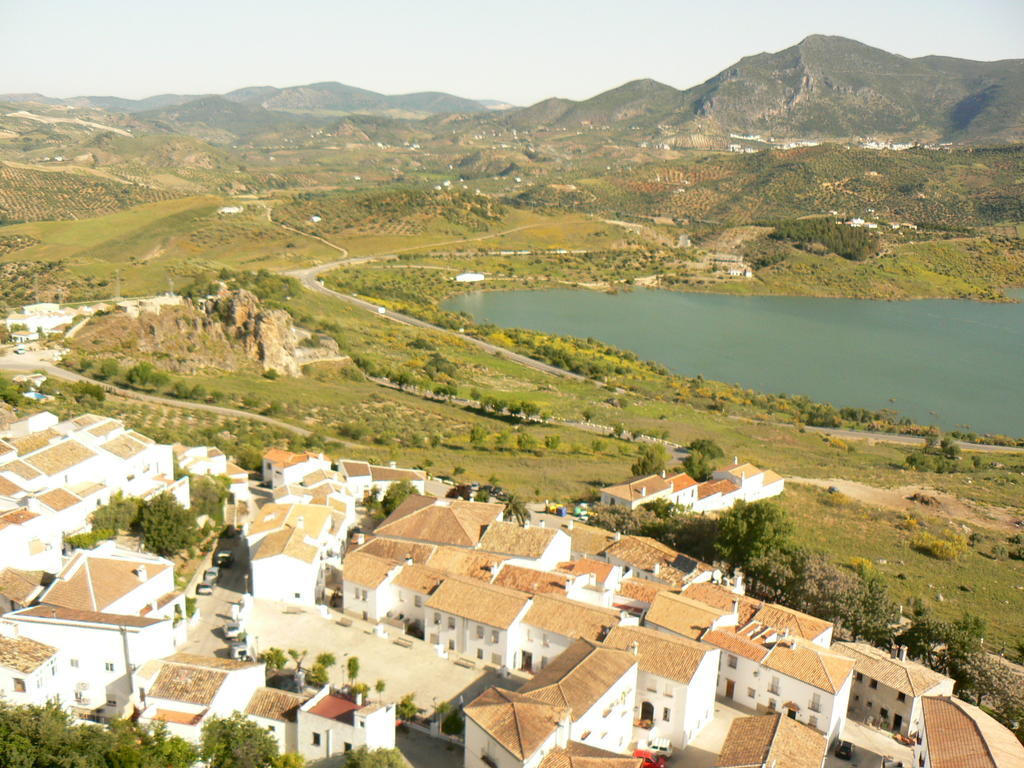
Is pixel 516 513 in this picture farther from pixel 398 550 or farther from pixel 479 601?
pixel 479 601

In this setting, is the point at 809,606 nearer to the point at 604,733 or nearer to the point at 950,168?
the point at 604,733

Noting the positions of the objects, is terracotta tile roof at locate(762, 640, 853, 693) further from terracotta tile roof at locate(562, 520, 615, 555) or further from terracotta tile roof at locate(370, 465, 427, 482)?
terracotta tile roof at locate(370, 465, 427, 482)

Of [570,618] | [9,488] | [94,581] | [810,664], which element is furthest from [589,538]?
[9,488]

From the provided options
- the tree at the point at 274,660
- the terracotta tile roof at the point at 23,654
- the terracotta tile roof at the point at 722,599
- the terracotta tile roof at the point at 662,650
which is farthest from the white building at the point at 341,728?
the terracotta tile roof at the point at 722,599

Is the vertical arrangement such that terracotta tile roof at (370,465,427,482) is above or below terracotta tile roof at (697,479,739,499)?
above

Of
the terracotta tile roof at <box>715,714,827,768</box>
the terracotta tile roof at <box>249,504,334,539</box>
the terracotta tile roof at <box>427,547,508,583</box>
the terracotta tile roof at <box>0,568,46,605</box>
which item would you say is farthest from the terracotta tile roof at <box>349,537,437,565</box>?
the terracotta tile roof at <box>715,714,827,768</box>

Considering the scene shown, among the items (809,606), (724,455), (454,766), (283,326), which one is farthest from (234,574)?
(283,326)
